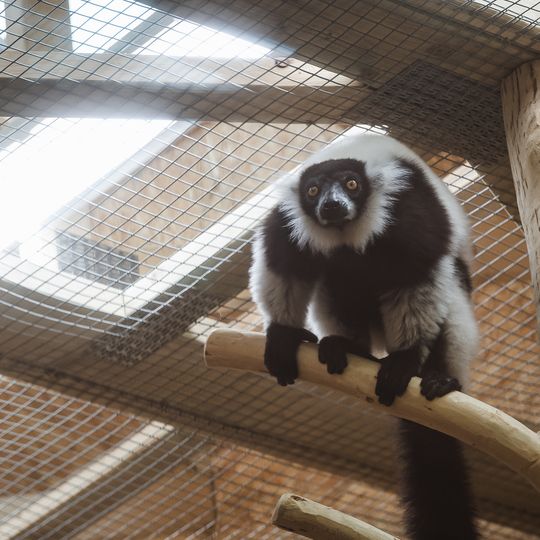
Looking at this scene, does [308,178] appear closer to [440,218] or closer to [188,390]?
[440,218]

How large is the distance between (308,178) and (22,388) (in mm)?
1972

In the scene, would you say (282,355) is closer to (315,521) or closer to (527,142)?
Result: (315,521)

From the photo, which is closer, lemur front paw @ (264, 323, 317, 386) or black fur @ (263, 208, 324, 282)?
lemur front paw @ (264, 323, 317, 386)

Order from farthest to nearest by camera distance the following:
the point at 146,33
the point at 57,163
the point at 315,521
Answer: the point at 57,163
the point at 146,33
the point at 315,521

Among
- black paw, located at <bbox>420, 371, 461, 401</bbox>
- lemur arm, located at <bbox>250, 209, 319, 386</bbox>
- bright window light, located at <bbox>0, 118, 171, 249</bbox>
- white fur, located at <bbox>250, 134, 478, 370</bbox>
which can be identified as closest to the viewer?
black paw, located at <bbox>420, 371, 461, 401</bbox>

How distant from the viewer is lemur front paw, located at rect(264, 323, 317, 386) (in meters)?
3.19

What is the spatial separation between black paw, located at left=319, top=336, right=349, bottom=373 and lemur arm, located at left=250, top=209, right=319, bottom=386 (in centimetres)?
17

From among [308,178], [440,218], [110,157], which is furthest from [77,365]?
[440,218]

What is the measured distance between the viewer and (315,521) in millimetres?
2535

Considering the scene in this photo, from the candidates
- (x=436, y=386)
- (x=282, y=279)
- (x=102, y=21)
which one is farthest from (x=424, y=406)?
(x=102, y=21)

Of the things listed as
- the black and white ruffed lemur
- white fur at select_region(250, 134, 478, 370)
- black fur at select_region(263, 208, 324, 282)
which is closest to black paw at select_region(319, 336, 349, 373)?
the black and white ruffed lemur

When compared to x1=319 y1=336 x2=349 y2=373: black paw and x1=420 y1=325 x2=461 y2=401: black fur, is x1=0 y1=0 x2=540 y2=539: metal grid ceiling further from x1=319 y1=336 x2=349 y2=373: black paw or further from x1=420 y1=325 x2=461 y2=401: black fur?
x1=420 y1=325 x2=461 y2=401: black fur

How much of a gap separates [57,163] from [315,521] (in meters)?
1.95

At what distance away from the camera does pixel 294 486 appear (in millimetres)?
5473
